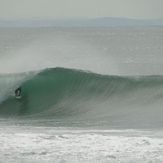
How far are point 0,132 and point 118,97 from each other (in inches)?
353

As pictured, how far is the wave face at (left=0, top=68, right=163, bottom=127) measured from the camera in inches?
745

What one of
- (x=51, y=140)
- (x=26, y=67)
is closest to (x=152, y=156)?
(x=51, y=140)

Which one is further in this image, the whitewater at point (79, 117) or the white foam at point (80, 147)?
the whitewater at point (79, 117)

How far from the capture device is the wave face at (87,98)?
18922mm

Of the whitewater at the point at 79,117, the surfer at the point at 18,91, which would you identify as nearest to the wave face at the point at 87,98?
the whitewater at the point at 79,117

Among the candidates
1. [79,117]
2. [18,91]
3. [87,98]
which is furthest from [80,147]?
[18,91]

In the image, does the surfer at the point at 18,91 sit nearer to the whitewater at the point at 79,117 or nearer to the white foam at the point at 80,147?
the whitewater at the point at 79,117

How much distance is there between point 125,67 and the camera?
4272 cm

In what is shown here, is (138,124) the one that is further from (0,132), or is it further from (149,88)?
(149,88)

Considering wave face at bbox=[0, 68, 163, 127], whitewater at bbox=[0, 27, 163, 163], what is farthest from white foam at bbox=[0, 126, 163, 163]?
wave face at bbox=[0, 68, 163, 127]

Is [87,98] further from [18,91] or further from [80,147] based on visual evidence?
[80,147]

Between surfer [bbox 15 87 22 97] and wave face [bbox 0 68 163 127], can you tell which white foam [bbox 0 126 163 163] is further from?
surfer [bbox 15 87 22 97]

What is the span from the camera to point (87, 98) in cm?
2236

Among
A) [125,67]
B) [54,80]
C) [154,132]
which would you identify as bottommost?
[154,132]
